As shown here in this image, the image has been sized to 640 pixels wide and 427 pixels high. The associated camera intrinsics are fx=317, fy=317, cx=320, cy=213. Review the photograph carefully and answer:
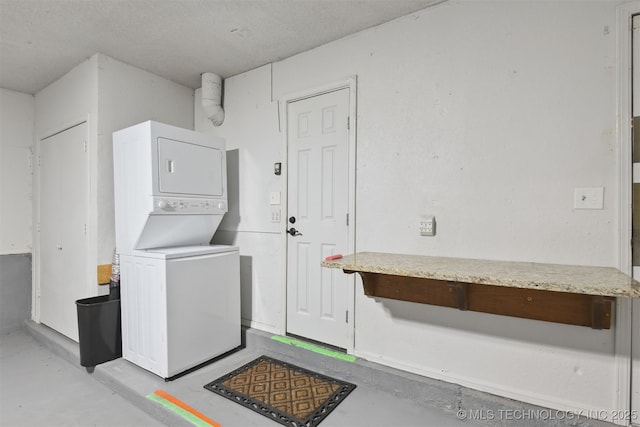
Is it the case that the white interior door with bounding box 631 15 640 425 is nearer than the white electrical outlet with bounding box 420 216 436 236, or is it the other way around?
the white interior door with bounding box 631 15 640 425

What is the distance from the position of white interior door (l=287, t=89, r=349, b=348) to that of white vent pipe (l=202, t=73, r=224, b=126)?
2.85 ft

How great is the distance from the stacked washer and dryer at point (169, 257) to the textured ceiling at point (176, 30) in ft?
2.44

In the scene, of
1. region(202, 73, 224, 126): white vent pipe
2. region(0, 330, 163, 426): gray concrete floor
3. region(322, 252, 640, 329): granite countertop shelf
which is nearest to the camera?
region(322, 252, 640, 329): granite countertop shelf

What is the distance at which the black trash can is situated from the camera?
8.21 feet

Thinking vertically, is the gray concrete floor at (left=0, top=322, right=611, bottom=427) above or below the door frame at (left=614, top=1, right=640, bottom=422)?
below

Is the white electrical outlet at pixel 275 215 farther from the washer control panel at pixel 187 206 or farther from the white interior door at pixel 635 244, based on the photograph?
the white interior door at pixel 635 244

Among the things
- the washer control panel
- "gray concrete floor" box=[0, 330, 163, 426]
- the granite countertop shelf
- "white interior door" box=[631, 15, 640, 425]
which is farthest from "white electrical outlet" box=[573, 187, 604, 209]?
"gray concrete floor" box=[0, 330, 163, 426]

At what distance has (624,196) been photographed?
1.62 metres

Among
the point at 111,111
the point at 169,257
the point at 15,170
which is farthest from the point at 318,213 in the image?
the point at 15,170

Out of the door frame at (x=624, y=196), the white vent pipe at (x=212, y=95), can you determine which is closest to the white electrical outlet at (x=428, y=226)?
the door frame at (x=624, y=196)

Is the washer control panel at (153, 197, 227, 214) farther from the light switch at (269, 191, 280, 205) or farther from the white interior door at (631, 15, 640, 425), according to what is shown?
the white interior door at (631, 15, 640, 425)

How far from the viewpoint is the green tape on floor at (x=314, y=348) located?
2.41 m

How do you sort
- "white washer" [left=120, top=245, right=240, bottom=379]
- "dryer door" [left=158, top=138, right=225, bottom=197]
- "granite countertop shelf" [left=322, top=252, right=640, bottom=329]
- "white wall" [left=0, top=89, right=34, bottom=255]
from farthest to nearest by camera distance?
1. "white wall" [left=0, top=89, right=34, bottom=255]
2. "dryer door" [left=158, top=138, right=225, bottom=197]
3. "white washer" [left=120, top=245, right=240, bottom=379]
4. "granite countertop shelf" [left=322, top=252, right=640, bottom=329]

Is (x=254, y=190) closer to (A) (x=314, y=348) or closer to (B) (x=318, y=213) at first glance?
(B) (x=318, y=213)
